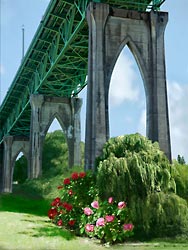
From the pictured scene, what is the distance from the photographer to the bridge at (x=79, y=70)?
21375mm

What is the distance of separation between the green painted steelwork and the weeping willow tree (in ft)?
A: 40.9

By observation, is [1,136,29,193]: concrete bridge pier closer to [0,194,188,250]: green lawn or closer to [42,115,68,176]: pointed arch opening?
[42,115,68,176]: pointed arch opening

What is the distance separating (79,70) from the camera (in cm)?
3900

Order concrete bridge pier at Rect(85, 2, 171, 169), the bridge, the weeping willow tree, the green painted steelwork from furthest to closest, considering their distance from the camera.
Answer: the green painted steelwork < the bridge < concrete bridge pier at Rect(85, 2, 171, 169) < the weeping willow tree

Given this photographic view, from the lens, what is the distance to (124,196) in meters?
15.2

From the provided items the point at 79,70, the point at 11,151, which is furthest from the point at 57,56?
the point at 11,151

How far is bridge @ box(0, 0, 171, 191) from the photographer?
21375 mm

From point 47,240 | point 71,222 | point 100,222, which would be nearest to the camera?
point 47,240

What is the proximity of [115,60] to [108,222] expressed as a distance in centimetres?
1013

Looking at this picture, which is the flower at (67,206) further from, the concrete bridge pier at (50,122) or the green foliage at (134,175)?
the concrete bridge pier at (50,122)

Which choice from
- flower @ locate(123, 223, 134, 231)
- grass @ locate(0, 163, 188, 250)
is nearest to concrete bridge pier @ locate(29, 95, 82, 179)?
grass @ locate(0, 163, 188, 250)

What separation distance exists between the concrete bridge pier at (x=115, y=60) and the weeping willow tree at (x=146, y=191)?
4516mm

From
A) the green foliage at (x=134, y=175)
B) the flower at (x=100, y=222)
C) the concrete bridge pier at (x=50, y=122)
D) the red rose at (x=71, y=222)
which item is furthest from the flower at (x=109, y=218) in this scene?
the concrete bridge pier at (x=50, y=122)

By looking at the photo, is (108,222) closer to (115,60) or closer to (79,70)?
(115,60)
